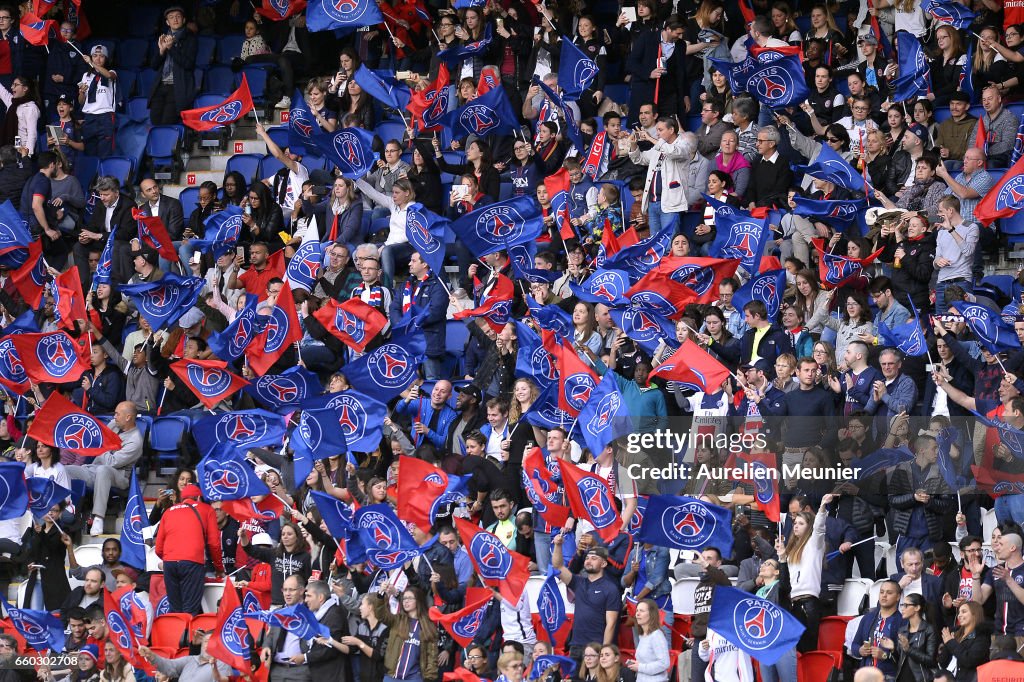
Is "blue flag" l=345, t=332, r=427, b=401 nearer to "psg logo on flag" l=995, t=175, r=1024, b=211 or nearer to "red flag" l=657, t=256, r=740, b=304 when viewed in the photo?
"red flag" l=657, t=256, r=740, b=304

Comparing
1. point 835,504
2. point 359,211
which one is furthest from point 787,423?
point 359,211

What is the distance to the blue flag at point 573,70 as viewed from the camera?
18094mm

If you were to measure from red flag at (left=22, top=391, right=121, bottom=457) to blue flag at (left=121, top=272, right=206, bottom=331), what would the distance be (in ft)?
4.75

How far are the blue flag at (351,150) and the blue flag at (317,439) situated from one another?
3364 millimetres

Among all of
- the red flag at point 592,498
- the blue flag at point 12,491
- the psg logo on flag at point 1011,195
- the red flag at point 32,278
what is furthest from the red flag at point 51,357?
the psg logo on flag at point 1011,195

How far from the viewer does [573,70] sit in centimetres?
1819

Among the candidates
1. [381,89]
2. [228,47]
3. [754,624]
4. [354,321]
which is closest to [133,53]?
[228,47]

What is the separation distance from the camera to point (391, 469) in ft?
52.1

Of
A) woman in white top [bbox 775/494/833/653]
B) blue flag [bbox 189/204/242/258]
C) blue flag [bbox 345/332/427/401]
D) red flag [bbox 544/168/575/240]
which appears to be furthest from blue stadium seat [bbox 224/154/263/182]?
woman in white top [bbox 775/494/833/653]

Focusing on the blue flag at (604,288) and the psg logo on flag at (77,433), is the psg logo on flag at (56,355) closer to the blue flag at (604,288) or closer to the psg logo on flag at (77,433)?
the psg logo on flag at (77,433)

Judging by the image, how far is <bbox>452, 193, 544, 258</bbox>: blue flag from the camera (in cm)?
1705

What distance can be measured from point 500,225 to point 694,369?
119 inches

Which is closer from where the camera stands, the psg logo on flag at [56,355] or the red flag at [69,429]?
the red flag at [69,429]

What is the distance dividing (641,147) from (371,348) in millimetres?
3215
